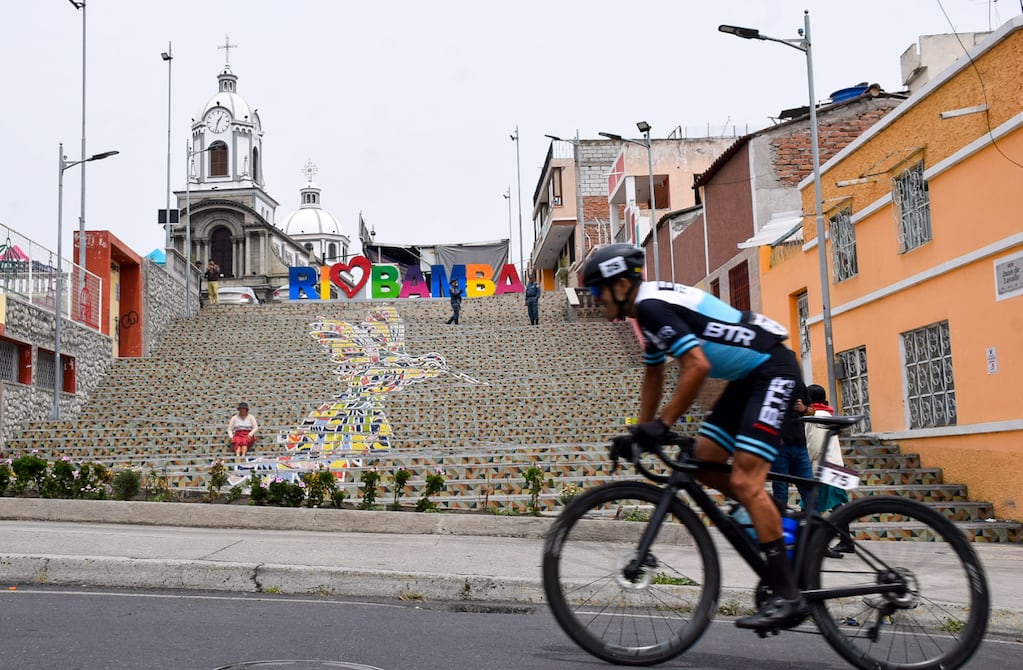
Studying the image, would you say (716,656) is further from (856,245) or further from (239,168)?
(239,168)

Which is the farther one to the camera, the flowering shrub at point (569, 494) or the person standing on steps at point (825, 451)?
the flowering shrub at point (569, 494)

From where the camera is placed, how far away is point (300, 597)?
6.80 meters

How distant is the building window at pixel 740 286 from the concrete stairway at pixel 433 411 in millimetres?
2730

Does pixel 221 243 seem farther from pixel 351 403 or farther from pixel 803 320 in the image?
pixel 803 320

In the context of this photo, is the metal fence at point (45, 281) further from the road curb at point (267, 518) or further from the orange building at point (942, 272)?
the orange building at point (942, 272)

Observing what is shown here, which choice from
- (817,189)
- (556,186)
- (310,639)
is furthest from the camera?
(556,186)

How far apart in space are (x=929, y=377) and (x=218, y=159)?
8802 centimetres

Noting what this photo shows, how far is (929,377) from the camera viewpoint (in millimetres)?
15516

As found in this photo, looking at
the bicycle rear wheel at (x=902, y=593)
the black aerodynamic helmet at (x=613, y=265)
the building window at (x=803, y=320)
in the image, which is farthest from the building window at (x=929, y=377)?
the black aerodynamic helmet at (x=613, y=265)

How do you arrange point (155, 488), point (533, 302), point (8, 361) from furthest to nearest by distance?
point (533, 302) < point (8, 361) < point (155, 488)

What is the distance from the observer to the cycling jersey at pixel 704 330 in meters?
4.39

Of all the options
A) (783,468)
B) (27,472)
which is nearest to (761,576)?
(783,468)

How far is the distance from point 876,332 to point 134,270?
65.2ft

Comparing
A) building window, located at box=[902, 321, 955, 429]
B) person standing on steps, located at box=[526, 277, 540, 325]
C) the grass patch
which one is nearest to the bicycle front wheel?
the grass patch
